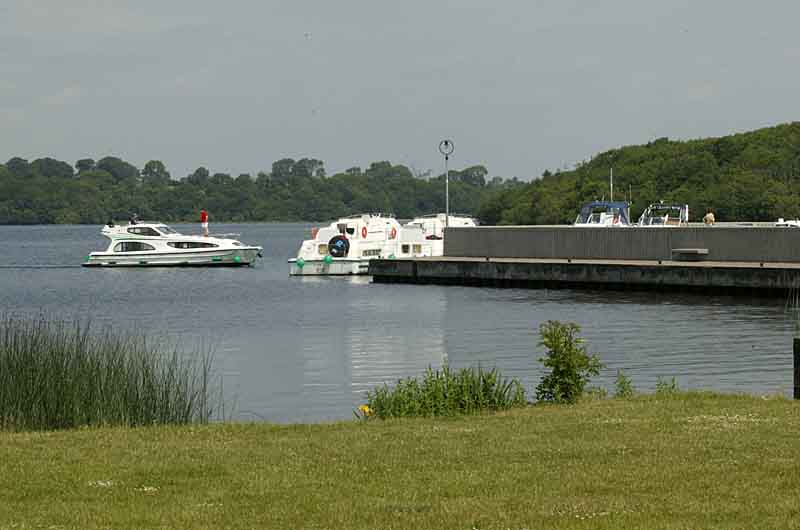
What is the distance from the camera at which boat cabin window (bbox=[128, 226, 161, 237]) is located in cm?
8725

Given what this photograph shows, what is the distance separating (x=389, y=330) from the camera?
40500 mm

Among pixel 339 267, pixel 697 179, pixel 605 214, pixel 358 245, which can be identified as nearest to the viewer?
pixel 605 214

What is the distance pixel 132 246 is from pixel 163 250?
3.57 metres

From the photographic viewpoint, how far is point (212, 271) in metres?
82.9

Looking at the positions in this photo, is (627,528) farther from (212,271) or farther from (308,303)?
(212,271)

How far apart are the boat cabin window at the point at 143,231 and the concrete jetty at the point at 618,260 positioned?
90.0 feet

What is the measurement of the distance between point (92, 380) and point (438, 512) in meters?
6.77

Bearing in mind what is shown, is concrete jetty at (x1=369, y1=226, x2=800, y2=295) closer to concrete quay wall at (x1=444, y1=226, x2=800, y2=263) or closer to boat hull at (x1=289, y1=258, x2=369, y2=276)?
concrete quay wall at (x1=444, y1=226, x2=800, y2=263)

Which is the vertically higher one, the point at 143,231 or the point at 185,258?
the point at 143,231

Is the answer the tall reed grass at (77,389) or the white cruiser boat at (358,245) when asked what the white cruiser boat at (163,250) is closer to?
the white cruiser boat at (358,245)

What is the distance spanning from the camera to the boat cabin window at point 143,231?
286 ft

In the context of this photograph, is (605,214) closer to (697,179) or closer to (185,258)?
(185,258)

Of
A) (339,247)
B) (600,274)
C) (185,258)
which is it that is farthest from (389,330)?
(185,258)

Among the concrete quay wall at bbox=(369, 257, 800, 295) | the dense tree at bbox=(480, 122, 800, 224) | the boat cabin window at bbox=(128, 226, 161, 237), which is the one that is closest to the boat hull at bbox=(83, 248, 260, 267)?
the boat cabin window at bbox=(128, 226, 161, 237)
